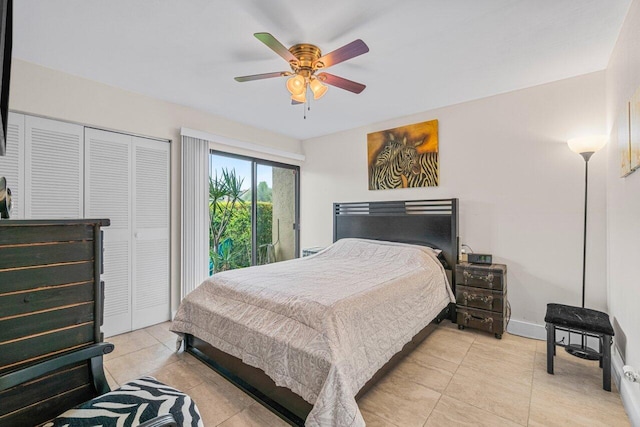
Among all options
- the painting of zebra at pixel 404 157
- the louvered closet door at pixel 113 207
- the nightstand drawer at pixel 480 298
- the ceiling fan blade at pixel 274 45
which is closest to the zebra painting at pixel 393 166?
the painting of zebra at pixel 404 157

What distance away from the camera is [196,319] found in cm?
242

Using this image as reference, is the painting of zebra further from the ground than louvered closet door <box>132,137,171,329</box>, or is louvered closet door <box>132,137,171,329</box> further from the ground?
the painting of zebra

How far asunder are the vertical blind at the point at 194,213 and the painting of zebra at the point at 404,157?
7.65 feet

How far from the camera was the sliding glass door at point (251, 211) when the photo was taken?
4.07 m

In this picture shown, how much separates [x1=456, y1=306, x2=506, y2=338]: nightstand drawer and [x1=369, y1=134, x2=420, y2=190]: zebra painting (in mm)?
1719

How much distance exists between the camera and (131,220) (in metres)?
3.14

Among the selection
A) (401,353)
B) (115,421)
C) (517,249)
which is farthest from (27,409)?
(517,249)

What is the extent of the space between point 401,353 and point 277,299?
120 cm

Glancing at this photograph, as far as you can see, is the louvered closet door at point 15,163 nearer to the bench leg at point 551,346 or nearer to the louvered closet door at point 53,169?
the louvered closet door at point 53,169

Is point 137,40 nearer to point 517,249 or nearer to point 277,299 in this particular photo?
point 277,299

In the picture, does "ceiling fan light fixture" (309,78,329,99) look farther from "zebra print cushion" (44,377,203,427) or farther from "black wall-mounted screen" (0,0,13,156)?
"zebra print cushion" (44,377,203,427)

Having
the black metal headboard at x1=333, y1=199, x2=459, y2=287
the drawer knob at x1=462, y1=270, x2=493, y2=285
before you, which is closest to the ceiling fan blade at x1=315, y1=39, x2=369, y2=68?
the black metal headboard at x1=333, y1=199, x2=459, y2=287

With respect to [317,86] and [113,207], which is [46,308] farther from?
[113,207]

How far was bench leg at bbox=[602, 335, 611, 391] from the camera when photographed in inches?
79.2
